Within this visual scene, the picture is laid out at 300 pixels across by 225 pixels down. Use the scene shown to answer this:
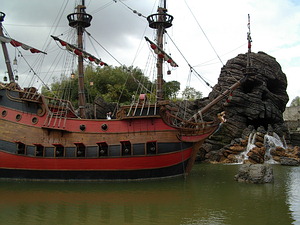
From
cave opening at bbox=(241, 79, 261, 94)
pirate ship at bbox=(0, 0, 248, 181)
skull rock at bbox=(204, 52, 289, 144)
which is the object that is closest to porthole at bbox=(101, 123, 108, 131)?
pirate ship at bbox=(0, 0, 248, 181)

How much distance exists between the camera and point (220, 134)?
25969 millimetres

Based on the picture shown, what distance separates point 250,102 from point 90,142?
1716 cm

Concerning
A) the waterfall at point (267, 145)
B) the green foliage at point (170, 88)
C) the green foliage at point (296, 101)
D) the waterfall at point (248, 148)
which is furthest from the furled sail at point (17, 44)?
the green foliage at point (296, 101)

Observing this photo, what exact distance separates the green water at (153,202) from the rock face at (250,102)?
38.5ft

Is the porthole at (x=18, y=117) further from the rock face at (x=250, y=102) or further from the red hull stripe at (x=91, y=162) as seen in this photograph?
the rock face at (x=250, y=102)

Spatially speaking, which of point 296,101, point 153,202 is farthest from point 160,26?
point 296,101

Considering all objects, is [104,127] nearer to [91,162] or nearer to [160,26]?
[91,162]

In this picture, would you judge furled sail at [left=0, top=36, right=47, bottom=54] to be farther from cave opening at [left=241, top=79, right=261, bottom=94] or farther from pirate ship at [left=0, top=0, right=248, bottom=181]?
cave opening at [left=241, top=79, right=261, bottom=94]

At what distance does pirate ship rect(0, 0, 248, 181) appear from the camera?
542 inches

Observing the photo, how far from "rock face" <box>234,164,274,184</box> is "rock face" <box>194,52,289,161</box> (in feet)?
32.2

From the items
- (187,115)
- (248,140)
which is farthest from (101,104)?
(248,140)

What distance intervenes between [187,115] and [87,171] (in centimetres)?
1525

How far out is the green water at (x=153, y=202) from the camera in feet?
26.6

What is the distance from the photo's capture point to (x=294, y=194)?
422 inches
